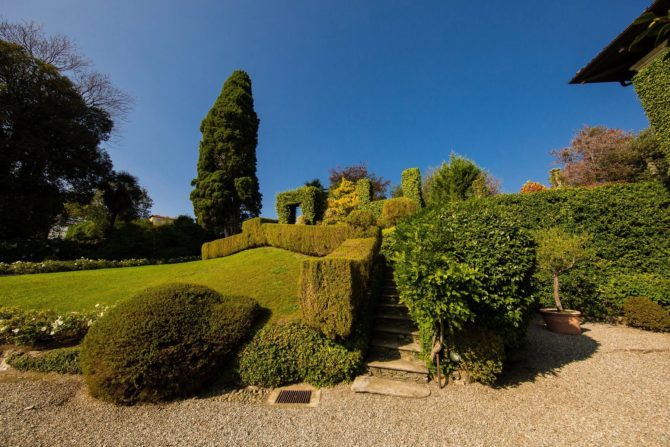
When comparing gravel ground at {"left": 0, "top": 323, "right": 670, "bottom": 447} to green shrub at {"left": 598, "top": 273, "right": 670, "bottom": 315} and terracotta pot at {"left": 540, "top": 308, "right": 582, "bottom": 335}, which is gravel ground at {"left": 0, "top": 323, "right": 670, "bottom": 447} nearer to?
terracotta pot at {"left": 540, "top": 308, "right": 582, "bottom": 335}

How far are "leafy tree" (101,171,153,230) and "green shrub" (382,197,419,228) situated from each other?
23178 millimetres

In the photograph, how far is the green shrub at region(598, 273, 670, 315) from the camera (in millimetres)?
6406

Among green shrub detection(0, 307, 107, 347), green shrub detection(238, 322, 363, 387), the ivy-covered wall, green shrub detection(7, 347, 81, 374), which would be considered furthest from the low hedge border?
the ivy-covered wall

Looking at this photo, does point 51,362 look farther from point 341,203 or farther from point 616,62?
point 341,203

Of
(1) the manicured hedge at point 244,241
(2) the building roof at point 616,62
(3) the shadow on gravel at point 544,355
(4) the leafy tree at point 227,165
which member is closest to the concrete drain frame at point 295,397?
(3) the shadow on gravel at point 544,355

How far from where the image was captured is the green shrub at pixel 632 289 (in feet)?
21.0

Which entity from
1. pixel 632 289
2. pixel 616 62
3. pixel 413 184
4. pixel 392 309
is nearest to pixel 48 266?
pixel 392 309

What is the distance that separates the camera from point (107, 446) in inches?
127

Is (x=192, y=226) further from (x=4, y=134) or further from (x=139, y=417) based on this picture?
(x=139, y=417)

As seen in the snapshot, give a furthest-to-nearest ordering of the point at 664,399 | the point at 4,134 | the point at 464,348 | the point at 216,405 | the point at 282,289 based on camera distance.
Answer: the point at 4,134, the point at 282,289, the point at 464,348, the point at 216,405, the point at 664,399

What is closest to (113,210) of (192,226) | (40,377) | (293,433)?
(192,226)

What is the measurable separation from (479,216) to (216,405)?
540 centimetres

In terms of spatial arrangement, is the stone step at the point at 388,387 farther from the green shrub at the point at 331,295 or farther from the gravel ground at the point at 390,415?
the green shrub at the point at 331,295

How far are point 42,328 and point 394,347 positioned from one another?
7208 mm
